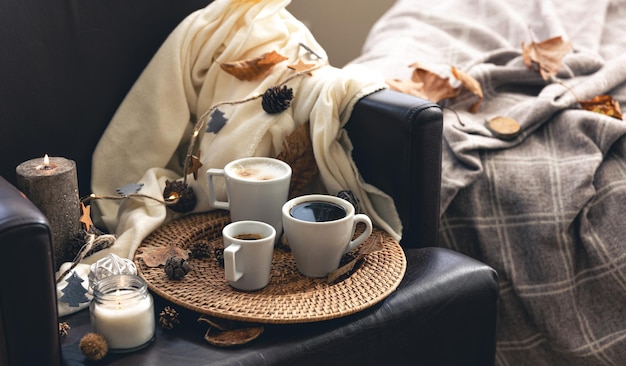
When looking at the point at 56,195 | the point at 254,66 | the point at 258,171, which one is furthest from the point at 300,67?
the point at 56,195

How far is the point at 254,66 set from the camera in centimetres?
121

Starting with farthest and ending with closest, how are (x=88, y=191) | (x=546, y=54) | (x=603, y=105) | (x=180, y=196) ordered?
1. (x=546, y=54)
2. (x=603, y=105)
3. (x=88, y=191)
4. (x=180, y=196)

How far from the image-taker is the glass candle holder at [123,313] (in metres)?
0.87

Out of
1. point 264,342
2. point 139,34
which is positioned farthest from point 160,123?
point 264,342

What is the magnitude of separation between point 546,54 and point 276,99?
27.4 inches

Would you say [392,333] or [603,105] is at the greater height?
[603,105]

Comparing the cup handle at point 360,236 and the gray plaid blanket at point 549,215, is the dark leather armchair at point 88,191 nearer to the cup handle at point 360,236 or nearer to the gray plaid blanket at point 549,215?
the cup handle at point 360,236

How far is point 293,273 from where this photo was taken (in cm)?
104

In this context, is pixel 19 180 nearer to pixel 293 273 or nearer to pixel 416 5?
pixel 293 273

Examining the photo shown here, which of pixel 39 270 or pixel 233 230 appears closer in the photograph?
pixel 39 270

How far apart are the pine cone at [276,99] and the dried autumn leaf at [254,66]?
62 millimetres

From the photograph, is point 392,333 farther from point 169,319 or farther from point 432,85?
point 432,85

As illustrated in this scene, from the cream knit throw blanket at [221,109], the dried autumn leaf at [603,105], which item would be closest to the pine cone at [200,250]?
the cream knit throw blanket at [221,109]

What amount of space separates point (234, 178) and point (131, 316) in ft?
0.84
